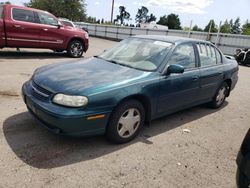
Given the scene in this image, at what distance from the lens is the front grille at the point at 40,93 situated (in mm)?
3552

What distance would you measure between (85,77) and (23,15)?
739 centimetres

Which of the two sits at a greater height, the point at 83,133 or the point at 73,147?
the point at 83,133

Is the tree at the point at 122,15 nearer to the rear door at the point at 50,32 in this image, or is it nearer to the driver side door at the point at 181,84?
the rear door at the point at 50,32

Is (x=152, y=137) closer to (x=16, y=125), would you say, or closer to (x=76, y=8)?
(x=16, y=125)

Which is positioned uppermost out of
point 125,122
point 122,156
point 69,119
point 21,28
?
point 21,28

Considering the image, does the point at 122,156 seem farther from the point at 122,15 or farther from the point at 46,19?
the point at 122,15

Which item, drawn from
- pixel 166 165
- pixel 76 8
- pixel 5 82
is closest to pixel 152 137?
pixel 166 165

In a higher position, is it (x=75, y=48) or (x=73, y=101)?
(x=73, y=101)

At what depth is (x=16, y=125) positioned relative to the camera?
4211 millimetres

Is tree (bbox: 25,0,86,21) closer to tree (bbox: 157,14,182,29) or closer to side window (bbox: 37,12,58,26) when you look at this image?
side window (bbox: 37,12,58,26)

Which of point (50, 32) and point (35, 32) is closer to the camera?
point (35, 32)

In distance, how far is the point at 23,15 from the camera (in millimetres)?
9961

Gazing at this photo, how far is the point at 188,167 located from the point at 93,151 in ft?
4.13

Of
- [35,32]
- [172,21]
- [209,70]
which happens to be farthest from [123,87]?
[172,21]
